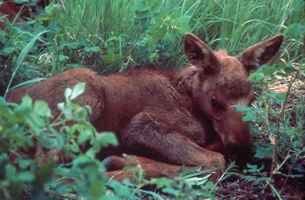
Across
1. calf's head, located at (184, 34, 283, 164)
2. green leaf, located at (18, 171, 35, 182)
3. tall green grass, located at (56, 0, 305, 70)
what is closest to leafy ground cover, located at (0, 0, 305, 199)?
tall green grass, located at (56, 0, 305, 70)

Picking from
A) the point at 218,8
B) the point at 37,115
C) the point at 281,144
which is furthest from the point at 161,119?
the point at 37,115

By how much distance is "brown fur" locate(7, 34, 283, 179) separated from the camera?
553cm

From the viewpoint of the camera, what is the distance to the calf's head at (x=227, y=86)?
5.65 metres

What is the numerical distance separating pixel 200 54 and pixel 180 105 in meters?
0.45

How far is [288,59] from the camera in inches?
274

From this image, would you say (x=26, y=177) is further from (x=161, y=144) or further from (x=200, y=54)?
(x=200, y=54)

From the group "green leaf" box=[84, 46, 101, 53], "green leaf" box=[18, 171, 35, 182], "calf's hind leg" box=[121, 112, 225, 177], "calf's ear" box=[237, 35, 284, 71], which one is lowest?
"calf's hind leg" box=[121, 112, 225, 177]

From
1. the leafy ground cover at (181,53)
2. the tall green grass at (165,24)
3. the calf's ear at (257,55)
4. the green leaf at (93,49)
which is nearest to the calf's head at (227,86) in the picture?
the calf's ear at (257,55)

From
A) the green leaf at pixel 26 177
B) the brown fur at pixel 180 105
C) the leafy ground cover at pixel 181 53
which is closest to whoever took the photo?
the green leaf at pixel 26 177

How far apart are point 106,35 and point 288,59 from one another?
71.2 inches

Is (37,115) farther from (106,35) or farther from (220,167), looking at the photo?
(106,35)

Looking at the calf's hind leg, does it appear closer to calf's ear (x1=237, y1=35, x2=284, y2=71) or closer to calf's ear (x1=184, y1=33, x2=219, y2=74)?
calf's ear (x1=184, y1=33, x2=219, y2=74)

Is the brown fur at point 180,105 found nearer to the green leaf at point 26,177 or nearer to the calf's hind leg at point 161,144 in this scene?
the calf's hind leg at point 161,144

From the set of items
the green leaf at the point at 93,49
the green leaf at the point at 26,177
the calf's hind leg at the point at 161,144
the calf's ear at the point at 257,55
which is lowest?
the calf's hind leg at the point at 161,144
